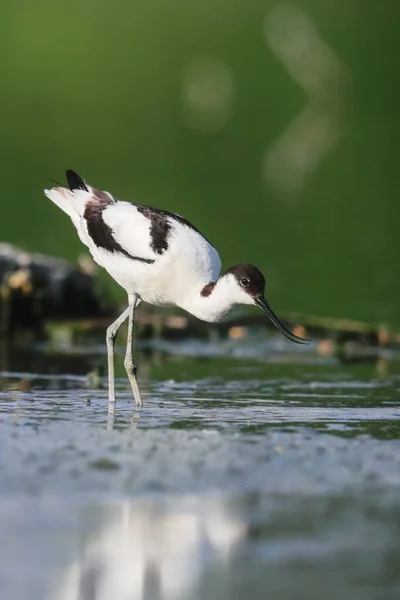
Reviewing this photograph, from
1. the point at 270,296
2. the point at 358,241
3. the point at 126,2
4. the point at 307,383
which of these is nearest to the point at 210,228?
the point at 358,241

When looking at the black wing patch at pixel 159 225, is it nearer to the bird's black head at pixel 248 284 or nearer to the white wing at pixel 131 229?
the white wing at pixel 131 229

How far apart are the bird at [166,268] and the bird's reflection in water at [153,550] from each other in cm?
337

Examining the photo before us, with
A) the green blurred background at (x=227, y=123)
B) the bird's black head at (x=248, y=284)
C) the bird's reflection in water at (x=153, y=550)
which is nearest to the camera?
the bird's reflection in water at (x=153, y=550)

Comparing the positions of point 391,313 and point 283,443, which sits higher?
point 391,313

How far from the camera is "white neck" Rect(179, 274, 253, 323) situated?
30.3 ft

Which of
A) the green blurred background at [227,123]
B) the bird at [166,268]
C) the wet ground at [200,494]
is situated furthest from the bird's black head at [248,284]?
the green blurred background at [227,123]

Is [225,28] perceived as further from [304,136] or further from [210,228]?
[210,228]

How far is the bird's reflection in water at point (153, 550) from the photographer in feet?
15.5

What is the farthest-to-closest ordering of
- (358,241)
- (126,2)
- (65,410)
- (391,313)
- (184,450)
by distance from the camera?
1. (126,2)
2. (358,241)
3. (391,313)
4. (65,410)
5. (184,450)

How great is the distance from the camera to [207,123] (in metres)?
39.5

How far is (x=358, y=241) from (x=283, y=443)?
48.5 ft

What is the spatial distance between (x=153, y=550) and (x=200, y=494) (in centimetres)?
91

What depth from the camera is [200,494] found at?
19.8ft

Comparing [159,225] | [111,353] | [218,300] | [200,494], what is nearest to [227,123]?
[111,353]
